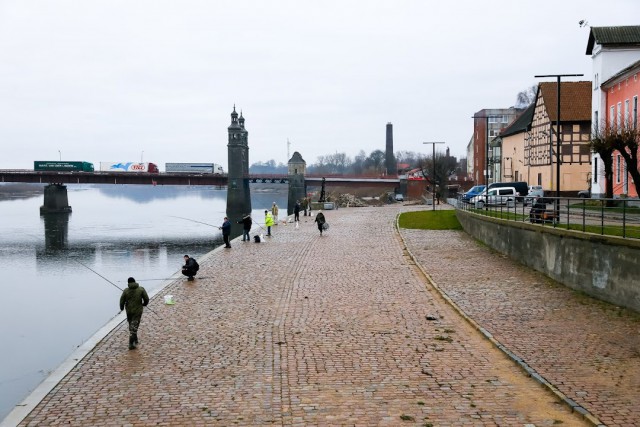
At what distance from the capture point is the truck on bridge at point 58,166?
328 ft

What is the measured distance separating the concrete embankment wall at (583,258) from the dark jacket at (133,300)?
10301mm

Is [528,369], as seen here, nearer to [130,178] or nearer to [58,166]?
[130,178]

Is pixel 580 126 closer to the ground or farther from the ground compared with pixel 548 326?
farther from the ground

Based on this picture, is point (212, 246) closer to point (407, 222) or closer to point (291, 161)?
point (407, 222)

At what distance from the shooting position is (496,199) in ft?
110

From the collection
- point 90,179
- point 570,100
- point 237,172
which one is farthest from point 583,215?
point 237,172

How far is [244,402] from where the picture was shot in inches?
358

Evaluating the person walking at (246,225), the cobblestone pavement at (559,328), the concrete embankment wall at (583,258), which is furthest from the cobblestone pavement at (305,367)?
the person walking at (246,225)

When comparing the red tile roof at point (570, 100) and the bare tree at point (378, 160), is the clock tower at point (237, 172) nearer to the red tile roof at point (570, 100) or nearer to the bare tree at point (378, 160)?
the red tile roof at point (570, 100)

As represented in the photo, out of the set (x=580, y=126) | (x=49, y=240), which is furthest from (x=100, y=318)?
(x=580, y=126)

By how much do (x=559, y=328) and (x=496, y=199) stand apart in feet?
69.5

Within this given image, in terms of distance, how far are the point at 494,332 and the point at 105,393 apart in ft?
23.6

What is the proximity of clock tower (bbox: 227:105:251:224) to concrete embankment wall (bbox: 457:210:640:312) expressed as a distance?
7450cm

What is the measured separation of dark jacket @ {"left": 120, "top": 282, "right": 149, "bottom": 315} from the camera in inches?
497
